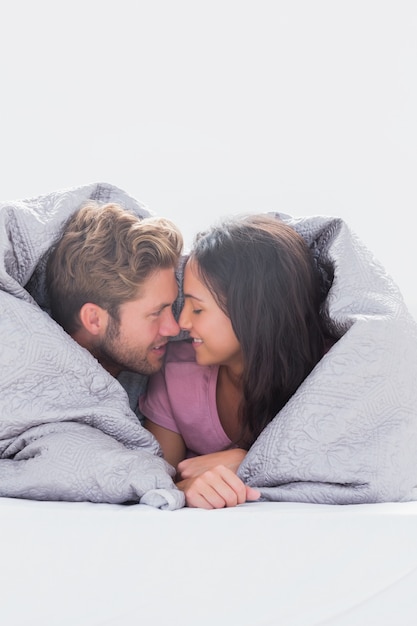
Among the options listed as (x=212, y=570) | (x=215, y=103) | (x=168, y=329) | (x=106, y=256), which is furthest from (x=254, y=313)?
(x=215, y=103)

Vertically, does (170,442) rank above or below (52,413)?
below

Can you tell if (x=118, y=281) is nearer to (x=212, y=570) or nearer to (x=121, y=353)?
(x=121, y=353)

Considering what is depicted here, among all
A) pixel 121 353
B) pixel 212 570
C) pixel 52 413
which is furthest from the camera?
pixel 121 353

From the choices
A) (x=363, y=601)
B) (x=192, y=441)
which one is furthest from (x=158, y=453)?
(x=363, y=601)

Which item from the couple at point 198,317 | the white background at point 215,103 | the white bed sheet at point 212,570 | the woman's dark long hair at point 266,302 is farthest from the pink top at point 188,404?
the white background at point 215,103

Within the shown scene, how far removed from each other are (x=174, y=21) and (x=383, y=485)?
5.03ft

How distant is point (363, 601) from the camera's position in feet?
2.87

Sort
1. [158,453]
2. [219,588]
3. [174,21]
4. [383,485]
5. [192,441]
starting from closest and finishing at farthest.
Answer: [219,588]
[383,485]
[158,453]
[192,441]
[174,21]

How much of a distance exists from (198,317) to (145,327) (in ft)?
0.39

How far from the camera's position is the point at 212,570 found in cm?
88

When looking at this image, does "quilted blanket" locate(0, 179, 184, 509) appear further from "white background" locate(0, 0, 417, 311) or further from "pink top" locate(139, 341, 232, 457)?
"white background" locate(0, 0, 417, 311)

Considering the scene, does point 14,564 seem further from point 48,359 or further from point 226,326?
point 226,326

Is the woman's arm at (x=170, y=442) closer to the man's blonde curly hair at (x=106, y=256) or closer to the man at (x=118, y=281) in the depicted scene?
the man at (x=118, y=281)

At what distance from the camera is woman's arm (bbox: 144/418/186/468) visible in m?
1.49
